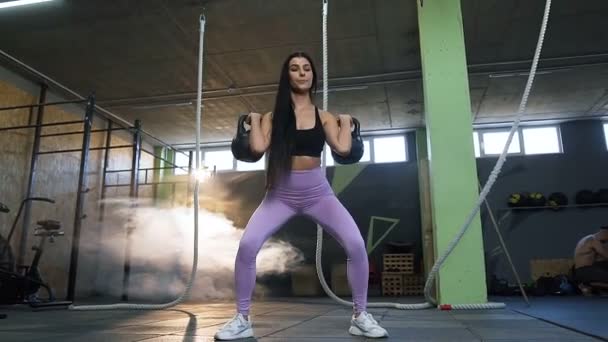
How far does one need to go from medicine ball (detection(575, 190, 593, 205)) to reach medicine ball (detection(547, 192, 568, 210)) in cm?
21

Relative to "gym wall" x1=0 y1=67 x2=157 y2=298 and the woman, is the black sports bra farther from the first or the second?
"gym wall" x1=0 y1=67 x2=157 y2=298

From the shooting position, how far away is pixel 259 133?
204 cm

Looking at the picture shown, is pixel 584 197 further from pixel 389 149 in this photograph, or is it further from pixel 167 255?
pixel 167 255

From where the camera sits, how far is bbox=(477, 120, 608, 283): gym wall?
7.62 metres

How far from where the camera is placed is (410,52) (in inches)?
250

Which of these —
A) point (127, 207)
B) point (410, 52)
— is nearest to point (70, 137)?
point (127, 207)

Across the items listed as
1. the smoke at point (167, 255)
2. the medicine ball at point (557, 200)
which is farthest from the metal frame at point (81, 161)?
the medicine ball at point (557, 200)

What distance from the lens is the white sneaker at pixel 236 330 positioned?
1826 mm

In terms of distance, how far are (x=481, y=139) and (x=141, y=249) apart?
7309 millimetres

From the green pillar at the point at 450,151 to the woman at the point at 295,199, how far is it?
6.18 ft

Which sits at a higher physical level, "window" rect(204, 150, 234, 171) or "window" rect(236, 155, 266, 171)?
"window" rect(204, 150, 234, 171)

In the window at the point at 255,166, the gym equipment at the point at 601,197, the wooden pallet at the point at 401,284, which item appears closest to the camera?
the wooden pallet at the point at 401,284

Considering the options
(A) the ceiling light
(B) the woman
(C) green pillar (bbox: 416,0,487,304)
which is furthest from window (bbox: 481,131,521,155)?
(A) the ceiling light

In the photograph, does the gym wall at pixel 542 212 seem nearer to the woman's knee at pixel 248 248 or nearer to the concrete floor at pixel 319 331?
the concrete floor at pixel 319 331
